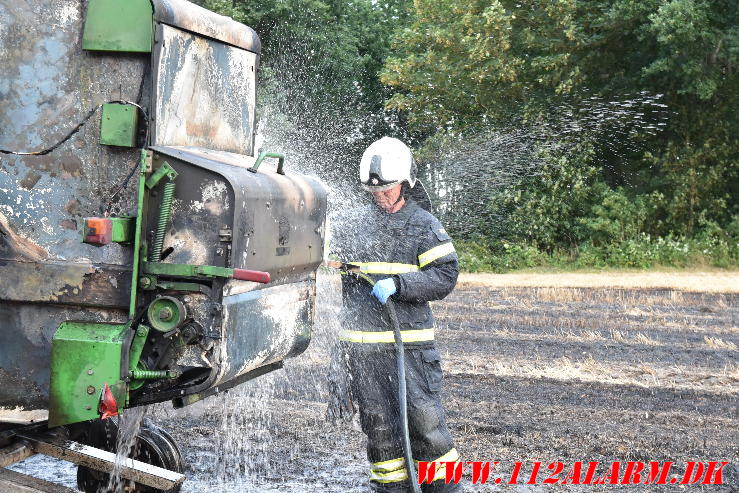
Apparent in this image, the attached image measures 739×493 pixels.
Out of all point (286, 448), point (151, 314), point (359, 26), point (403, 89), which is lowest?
point (286, 448)

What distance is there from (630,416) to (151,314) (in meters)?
4.15

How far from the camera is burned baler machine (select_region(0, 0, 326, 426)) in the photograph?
3857mm

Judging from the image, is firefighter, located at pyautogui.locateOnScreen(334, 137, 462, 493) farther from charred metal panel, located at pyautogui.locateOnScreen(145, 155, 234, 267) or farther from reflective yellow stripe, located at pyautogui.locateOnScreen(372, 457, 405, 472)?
charred metal panel, located at pyautogui.locateOnScreen(145, 155, 234, 267)

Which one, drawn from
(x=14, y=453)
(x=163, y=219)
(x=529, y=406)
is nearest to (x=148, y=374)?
(x=163, y=219)

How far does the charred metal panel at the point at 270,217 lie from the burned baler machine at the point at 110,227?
13mm

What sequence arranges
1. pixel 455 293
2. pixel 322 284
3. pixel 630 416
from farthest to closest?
pixel 455 293 → pixel 322 284 → pixel 630 416

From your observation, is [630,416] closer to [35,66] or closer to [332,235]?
[332,235]

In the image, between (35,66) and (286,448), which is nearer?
(35,66)

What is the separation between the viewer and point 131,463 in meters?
4.64

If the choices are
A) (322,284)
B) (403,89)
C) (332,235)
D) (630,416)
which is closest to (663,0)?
(403,89)

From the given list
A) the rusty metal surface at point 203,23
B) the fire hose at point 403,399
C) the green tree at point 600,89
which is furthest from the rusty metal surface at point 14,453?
the green tree at point 600,89

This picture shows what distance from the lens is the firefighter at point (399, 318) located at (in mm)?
4852

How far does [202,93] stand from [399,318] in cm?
153

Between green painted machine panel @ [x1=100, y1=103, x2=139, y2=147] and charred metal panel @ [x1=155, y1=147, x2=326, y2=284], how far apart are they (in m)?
0.14
